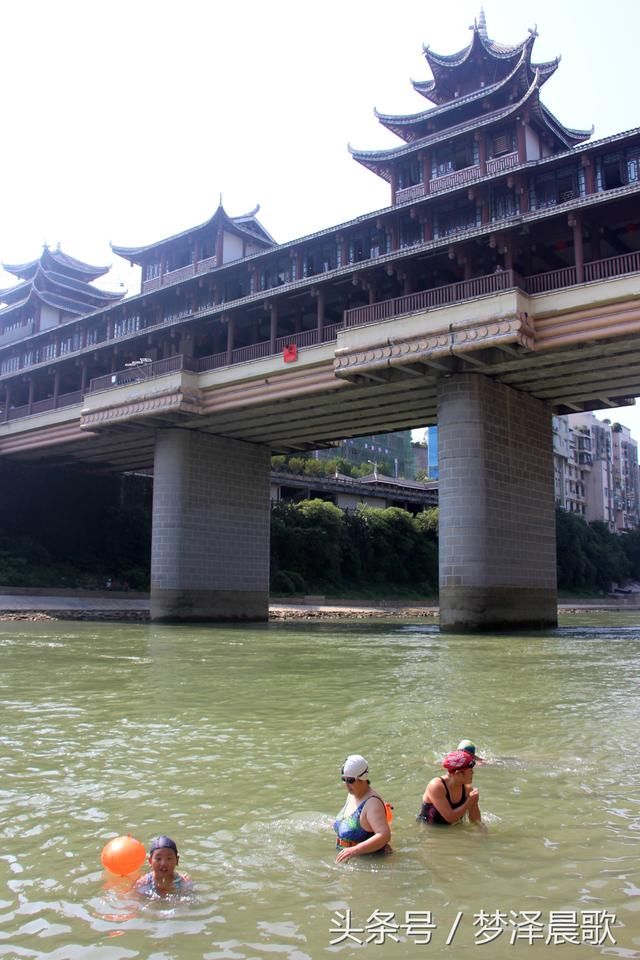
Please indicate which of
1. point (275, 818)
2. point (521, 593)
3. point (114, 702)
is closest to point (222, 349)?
point (521, 593)

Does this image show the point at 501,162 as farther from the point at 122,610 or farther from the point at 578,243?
the point at 122,610

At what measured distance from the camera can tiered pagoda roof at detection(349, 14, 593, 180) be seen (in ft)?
92.8

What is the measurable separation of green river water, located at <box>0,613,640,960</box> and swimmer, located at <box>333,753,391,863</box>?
0.09 metres

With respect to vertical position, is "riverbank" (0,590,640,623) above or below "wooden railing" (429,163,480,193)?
below

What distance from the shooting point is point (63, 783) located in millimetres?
6168

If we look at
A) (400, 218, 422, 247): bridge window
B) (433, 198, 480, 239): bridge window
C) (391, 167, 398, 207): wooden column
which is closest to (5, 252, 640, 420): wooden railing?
(433, 198, 480, 239): bridge window

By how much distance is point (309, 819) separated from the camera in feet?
17.5

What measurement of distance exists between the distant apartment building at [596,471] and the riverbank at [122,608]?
1619 inches

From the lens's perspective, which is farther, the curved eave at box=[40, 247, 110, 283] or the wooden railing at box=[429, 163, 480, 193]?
the curved eave at box=[40, 247, 110, 283]

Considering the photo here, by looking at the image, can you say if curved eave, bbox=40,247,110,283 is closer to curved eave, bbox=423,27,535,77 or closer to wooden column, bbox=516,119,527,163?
curved eave, bbox=423,27,535,77

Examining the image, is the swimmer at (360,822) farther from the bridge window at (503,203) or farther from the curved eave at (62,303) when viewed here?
the curved eave at (62,303)

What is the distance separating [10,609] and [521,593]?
805 inches

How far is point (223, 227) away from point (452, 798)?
113 ft

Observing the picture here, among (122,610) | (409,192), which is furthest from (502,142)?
(122,610)
